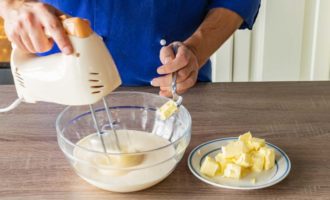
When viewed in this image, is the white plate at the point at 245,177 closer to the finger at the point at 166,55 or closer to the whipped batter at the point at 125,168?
the whipped batter at the point at 125,168

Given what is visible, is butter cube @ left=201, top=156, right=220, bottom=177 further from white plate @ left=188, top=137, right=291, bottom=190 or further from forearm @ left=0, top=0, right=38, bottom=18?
forearm @ left=0, top=0, right=38, bottom=18

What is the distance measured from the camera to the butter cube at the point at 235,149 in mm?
827

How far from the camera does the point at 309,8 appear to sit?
1.85 metres

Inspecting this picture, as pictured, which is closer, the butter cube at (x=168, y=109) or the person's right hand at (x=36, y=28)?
the person's right hand at (x=36, y=28)

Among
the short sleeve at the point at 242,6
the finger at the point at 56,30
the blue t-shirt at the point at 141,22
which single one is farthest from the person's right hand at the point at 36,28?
the short sleeve at the point at 242,6

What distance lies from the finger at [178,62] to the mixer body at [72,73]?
198mm

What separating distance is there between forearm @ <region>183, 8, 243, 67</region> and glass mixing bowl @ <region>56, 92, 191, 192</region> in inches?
7.6

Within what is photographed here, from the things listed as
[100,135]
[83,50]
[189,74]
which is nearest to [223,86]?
[189,74]

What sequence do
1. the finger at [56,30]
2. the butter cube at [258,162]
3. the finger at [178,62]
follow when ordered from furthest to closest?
the finger at [178,62]
the butter cube at [258,162]
the finger at [56,30]

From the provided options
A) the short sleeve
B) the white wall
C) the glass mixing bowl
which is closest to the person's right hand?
the glass mixing bowl

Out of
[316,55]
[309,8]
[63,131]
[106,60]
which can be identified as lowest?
[316,55]

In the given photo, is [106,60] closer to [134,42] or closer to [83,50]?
[83,50]

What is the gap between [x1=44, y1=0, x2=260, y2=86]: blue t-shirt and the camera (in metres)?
1.18

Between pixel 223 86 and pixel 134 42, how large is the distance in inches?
8.3
